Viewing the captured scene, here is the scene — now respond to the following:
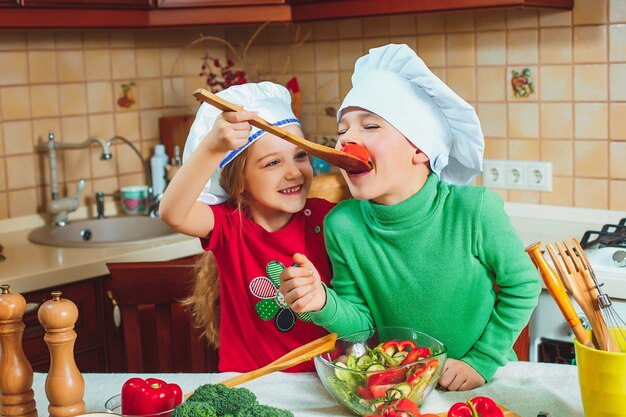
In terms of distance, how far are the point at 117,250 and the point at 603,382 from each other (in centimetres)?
166

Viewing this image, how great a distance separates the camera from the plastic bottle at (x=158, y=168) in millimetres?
2959

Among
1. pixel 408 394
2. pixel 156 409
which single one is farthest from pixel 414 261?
pixel 156 409

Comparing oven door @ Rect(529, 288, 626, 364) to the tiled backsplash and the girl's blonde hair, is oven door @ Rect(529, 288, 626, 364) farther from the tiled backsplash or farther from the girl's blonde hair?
the girl's blonde hair

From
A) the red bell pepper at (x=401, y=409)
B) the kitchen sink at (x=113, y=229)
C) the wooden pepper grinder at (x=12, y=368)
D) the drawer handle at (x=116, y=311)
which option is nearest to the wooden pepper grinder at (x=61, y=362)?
the wooden pepper grinder at (x=12, y=368)

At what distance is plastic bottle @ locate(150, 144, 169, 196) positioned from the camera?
2.96 m

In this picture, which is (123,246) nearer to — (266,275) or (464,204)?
(266,275)

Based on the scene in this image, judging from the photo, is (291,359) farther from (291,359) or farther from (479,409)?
(479,409)

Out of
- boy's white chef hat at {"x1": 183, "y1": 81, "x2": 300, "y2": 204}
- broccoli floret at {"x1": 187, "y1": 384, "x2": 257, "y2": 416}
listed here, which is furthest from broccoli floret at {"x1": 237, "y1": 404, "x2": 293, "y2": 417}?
boy's white chef hat at {"x1": 183, "y1": 81, "x2": 300, "y2": 204}

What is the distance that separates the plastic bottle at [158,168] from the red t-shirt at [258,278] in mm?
1394

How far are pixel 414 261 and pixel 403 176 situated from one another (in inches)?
5.3

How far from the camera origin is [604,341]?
107cm

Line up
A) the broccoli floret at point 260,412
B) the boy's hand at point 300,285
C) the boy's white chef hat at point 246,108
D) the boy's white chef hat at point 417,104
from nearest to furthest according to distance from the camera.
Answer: the broccoli floret at point 260,412 → the boy's hand at point 300,285 → the boy's white chef hat at point 417,104 → the boy's white chef hat at point 246,108

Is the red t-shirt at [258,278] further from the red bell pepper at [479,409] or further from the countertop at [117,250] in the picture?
the countertop at [117,250]

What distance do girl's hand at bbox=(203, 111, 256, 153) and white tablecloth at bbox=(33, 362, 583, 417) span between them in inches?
14.3
